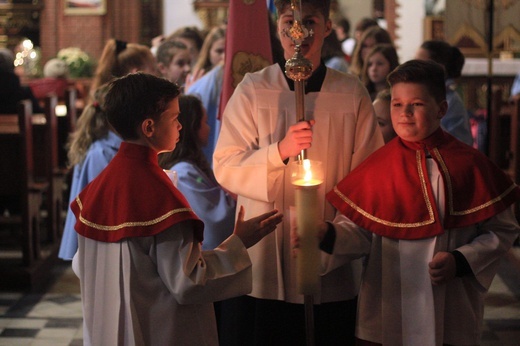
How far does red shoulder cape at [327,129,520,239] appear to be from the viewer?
2744mm

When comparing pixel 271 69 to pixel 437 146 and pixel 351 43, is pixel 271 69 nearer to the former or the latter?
Result: pixel 437 146

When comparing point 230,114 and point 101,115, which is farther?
point 101,115

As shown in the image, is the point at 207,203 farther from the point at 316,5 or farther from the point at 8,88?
the point at 8,88

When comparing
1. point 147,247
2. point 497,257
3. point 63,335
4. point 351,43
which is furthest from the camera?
point 351,43

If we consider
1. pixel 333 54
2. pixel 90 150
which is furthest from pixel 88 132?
pixel 333 54

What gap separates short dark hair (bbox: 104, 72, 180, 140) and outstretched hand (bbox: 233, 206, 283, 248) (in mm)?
381

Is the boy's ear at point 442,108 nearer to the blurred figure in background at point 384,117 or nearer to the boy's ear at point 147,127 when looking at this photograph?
the boy's ear at point 147,127

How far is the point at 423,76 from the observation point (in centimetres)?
281

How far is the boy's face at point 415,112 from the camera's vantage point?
2805 mm

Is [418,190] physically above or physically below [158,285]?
above

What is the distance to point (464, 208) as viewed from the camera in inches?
108

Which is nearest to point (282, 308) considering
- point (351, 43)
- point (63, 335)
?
point (63, 335)

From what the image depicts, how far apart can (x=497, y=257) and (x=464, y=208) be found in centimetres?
18

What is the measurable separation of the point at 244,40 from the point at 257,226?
1471 millimetres
